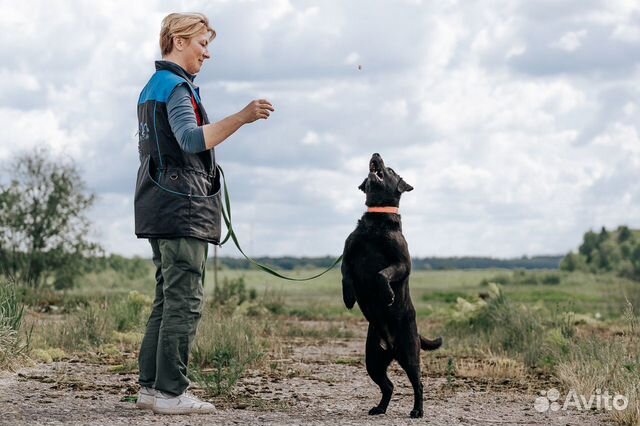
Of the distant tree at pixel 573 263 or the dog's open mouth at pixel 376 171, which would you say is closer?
the dog's open mouth at pixel 376 171

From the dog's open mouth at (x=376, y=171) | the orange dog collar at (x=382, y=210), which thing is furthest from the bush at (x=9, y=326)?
the dog's open mouth at (x=376, y=171)

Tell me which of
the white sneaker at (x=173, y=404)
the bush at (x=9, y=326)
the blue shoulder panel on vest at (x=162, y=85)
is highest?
the blue shoulder panel on vest at (x=162, y=85)

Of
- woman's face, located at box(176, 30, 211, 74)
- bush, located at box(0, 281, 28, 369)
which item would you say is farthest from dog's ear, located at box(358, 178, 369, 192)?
bush, located at box(0, 281, 28, 369)

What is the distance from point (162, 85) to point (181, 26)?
459 mm

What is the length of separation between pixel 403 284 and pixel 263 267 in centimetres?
125

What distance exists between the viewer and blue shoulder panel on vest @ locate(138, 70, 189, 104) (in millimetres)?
6375

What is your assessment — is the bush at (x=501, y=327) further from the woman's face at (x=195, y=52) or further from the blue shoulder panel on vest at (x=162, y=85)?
the blue shoulder panel on vest at (x=162, y=85)

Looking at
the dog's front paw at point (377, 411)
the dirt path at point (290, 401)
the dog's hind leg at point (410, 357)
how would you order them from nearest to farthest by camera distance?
the dirt path at point (290, 401), the dog's hind leg at point (410, 357), the dog's front paw at point (377, 411)

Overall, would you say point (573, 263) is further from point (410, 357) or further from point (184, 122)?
point (184, 122)

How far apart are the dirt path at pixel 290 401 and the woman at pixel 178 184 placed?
51 cm

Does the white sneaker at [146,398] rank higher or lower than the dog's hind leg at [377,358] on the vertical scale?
lower

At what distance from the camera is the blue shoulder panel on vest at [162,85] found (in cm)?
638

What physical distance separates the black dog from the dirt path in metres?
0.50

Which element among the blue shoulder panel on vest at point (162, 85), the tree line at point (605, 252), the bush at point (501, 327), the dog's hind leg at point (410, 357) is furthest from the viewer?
the tree line at point (605, 252)
